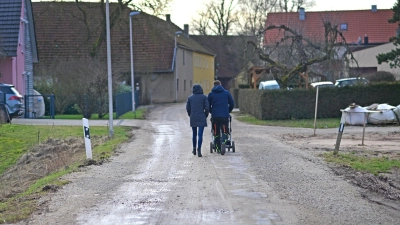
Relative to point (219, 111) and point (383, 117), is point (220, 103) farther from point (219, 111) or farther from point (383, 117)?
point (383, 117)

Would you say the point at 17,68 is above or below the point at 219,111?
above

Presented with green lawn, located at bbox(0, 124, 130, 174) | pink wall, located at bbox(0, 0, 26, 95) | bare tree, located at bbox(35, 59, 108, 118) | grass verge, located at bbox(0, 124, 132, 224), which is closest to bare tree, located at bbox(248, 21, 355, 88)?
bare tree, located at bbox(35, 59, 108, 118)

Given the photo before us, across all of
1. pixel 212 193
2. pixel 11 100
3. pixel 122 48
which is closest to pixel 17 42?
pixel 11 100

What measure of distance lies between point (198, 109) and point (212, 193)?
5971 millimetres

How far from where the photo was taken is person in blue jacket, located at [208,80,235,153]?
16594 mm

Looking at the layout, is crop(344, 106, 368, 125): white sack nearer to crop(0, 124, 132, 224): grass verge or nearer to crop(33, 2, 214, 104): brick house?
crop(0, 124, 132, 224): grass verge

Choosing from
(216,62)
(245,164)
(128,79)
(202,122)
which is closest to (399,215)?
(245,164)

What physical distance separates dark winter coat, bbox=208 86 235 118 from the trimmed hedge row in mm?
15277

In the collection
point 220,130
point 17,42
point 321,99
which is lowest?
point 321,99

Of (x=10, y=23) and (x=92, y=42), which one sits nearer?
(x=10, y=23)

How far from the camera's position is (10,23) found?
1421 inches

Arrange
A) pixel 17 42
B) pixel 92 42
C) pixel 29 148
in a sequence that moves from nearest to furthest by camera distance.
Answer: pixel 29 148, pixel 17 42, pixel 92 42

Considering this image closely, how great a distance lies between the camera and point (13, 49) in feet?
115

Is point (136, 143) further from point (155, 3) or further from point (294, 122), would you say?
point (155, 3)
